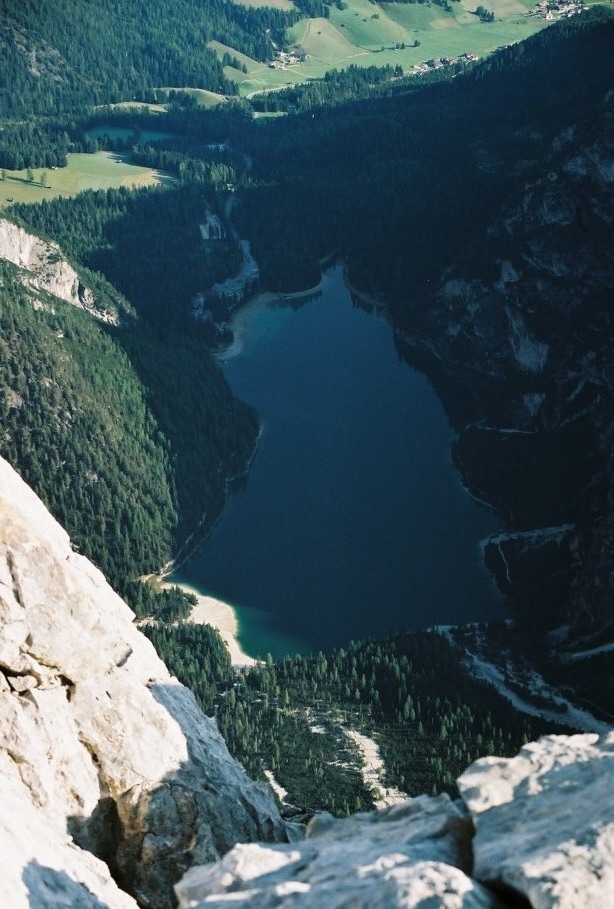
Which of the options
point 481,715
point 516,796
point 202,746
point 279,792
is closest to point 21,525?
point 202,746

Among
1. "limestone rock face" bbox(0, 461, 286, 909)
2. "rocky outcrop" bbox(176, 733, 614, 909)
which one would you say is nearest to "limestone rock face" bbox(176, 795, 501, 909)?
"rocky outcrop" bbox(176, 733, 614, 909)

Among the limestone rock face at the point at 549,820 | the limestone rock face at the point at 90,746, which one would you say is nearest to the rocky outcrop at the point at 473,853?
the limestone rock face at the point at 549,820

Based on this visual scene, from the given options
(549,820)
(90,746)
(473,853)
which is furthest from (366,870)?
(90,746)

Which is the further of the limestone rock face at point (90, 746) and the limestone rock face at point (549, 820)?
the limestone rock face at point (90, 746)

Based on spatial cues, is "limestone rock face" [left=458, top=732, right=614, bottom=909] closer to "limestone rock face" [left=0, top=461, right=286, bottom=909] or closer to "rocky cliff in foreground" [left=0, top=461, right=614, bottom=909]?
"rocky cliff in foreground" [left=0, top=461, right=614, bottom=909]

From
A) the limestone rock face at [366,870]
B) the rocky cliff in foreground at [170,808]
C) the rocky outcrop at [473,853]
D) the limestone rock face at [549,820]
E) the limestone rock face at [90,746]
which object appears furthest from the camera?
the limestone rock face at [90,746]

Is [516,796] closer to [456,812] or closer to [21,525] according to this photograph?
[456,812]

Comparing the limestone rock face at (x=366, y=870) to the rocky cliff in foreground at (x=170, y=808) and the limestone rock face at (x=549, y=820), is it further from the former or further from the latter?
the limestone rock face at (x=549, y=820)
